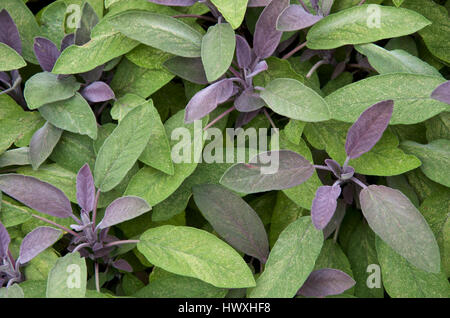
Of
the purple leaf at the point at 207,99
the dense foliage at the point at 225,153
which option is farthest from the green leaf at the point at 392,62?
the purple leaf at the point at 207,99

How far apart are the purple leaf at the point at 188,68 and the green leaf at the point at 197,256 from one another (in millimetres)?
232

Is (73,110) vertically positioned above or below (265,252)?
above

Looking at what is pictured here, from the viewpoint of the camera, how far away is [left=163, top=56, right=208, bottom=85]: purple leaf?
0.70m

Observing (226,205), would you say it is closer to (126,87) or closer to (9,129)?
(126,87)

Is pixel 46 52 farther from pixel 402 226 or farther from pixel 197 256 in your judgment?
pixel 402 226

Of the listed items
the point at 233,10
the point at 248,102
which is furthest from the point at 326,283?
the point at 233,10

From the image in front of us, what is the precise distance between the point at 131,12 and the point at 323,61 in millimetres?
322

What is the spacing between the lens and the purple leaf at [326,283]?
0.63 meters

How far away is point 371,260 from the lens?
0.73m

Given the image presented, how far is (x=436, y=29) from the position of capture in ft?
2.42

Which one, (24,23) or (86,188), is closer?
(86,188)

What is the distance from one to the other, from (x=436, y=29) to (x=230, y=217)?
0.45 meters

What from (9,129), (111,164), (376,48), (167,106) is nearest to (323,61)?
(376,48)

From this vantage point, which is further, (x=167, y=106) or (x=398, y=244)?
(x=167, y=106)
